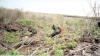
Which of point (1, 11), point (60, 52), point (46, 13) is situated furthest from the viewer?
point (46, 13)

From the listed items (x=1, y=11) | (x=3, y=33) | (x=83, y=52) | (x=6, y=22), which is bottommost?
(x=83, y=52)

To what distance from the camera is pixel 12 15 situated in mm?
9391

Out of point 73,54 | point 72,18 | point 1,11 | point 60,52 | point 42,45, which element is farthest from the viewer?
point 72,18

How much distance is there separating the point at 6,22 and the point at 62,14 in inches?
295

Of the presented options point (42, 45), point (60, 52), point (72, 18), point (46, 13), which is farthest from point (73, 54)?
point (46, 13)

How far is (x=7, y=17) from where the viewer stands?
8953 mm

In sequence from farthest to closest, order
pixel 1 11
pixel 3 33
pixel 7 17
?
pixel 7 17, pixel 1 11, pixel 3 33

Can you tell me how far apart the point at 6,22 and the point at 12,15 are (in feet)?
3.41

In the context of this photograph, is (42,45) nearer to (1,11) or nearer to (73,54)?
(73,54)

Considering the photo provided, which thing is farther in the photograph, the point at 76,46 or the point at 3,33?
the point at 3,33

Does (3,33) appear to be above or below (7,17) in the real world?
below

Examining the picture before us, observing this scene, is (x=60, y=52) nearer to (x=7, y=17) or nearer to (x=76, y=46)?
(x=76, y=46)

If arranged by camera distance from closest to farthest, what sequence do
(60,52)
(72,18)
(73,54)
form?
(60,52), (73,54), (72,18)

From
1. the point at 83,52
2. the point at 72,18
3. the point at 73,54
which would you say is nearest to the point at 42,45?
the point at 73,54
